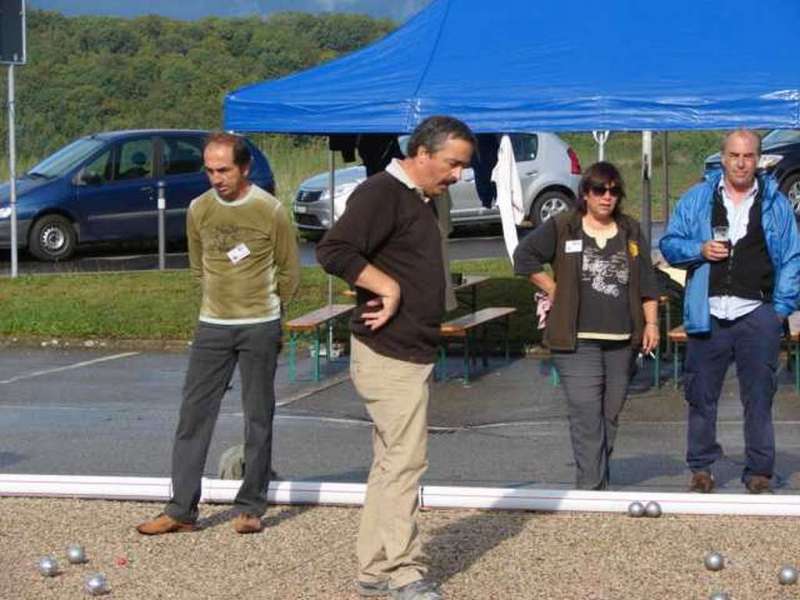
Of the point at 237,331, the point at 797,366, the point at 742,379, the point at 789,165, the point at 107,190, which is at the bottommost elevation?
the point at 797,366

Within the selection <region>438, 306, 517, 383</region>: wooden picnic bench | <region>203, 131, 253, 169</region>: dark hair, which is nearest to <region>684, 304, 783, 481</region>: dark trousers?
<region>203, 131, 253, 169</region>: dark hair

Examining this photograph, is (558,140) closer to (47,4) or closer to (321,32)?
(321,32)

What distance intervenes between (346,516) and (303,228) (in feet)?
58.6

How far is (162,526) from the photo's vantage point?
7656 millimetres

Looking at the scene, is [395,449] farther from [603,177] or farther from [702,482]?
[702,482]

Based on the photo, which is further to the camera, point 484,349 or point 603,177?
point 484,349

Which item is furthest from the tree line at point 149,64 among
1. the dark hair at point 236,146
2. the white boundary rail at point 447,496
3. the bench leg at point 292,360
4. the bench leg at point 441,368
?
the dark hair at point 236,146

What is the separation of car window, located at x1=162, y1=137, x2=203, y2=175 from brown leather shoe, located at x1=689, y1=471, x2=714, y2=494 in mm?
14914

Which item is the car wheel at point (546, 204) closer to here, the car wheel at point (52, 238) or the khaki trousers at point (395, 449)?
the car wheel at point (52, 238)

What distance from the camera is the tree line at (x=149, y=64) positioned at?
4084cm

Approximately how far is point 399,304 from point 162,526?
2.01m

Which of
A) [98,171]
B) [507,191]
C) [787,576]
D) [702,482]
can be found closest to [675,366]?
[507,191]

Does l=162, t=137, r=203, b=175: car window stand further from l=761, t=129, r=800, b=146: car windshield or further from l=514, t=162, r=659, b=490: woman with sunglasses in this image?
l=514, t=162, r=659, b=490: woman with sunglasses

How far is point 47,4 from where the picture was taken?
70438 millimetres
